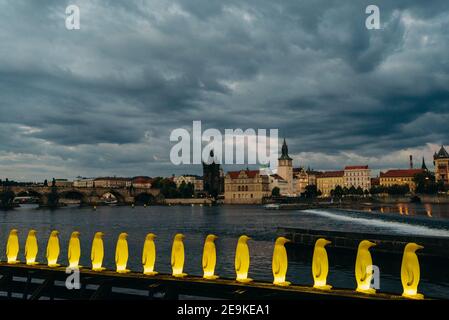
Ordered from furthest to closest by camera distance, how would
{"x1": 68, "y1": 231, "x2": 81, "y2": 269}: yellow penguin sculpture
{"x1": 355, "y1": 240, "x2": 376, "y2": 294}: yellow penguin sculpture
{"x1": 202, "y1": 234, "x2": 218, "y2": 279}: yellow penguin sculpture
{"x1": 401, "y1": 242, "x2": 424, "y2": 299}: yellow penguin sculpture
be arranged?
{"x1": 68, "y1": 231, "x2": 81, "y2": 269}: yellow penguin sculpture
{"x1": 202, "y1": 234, "x2": 218, "y2": 279}: yellow penguin sculpture
{"x1": 355, "y1": 240, "x2": 376, "y2": 294}: yellow penguin sculpture
{"x1": 401, "y1": 242, "x2": 424, "y2": 299}: yellow penguin sculpture

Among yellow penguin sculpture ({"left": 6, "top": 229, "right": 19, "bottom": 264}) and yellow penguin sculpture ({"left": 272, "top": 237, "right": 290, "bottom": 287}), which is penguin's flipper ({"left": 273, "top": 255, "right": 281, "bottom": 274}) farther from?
yellow penguin sculpture ({"left": 6, "top": 229, "right": 19, "bottom": 264})

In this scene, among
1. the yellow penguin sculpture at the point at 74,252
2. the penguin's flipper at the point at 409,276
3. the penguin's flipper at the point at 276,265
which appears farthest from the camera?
the yellow penguin sculpture at the point at 74,252

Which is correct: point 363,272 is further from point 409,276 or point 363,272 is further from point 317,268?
point 317,268

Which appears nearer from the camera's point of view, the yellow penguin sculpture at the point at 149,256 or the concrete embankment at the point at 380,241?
the yellow penguin sculpture at the point at 149,256

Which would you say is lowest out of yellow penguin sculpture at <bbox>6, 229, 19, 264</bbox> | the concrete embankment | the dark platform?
the concrete embankment

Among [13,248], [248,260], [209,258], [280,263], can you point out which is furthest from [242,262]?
[13,248]

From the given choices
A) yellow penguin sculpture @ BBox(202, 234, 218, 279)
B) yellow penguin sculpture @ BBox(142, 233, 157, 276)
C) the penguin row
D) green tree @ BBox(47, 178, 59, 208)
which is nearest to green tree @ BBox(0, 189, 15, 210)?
green tree @ BBox(47, 178, 59, 208)

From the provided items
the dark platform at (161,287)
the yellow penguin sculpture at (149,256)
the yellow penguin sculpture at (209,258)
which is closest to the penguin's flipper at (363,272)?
the dark platform at (161,287)

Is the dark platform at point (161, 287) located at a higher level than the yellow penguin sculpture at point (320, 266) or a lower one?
lower

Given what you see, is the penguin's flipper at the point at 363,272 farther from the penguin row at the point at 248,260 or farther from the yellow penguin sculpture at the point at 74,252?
the yellow penguin sculpture at the point at 74,252

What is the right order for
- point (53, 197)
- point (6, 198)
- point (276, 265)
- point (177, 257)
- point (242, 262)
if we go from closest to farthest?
1. point (276, 265)
2. point (242, 262)
3. point (177, 257)
4. point (6, 198)
5. point (53, 197)

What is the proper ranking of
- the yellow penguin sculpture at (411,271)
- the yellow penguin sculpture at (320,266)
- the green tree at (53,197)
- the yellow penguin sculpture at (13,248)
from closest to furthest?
the yellow penguin sculpture at (411,271)
the yellow penguin sculpture at (320,266)
the yellow penguin sculpture at (13,248)
the green tree at (53,197)
